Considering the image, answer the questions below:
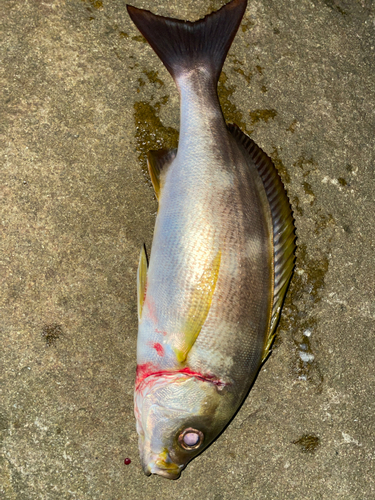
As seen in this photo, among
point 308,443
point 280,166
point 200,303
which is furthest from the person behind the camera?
point 280,166

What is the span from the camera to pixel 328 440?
2.93 meters

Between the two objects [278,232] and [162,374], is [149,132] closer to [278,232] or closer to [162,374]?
[278,232]

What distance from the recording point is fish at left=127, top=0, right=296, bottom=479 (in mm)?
2285

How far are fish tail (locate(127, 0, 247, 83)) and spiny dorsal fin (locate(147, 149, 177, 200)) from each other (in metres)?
0.49

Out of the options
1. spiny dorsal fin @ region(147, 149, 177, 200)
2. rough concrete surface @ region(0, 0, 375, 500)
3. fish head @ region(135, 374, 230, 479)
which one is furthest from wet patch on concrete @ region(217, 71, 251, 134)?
fish head @ region(135, 374, 230, 479)

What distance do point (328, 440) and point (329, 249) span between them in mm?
1379

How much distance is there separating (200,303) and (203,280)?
129 mm

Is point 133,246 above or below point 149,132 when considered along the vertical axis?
below

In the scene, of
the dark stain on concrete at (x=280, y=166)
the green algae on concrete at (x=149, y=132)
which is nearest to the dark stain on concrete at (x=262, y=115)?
the dark stain on concrete at (x=280, y=166)

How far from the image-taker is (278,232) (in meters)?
2.52

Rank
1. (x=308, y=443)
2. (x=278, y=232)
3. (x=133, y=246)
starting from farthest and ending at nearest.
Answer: (x=308, y=443)
(x=133, y=246)
(x=278, y=232)

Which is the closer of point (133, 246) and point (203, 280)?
point (203, 280)

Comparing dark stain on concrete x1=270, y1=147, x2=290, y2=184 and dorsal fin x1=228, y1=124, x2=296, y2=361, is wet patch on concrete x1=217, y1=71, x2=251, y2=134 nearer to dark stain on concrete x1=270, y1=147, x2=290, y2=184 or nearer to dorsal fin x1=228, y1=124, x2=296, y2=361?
dark stain on concrete x1=270, y1=147, x2=290, y2=184

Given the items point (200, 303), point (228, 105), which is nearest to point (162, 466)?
point (200, 303)
